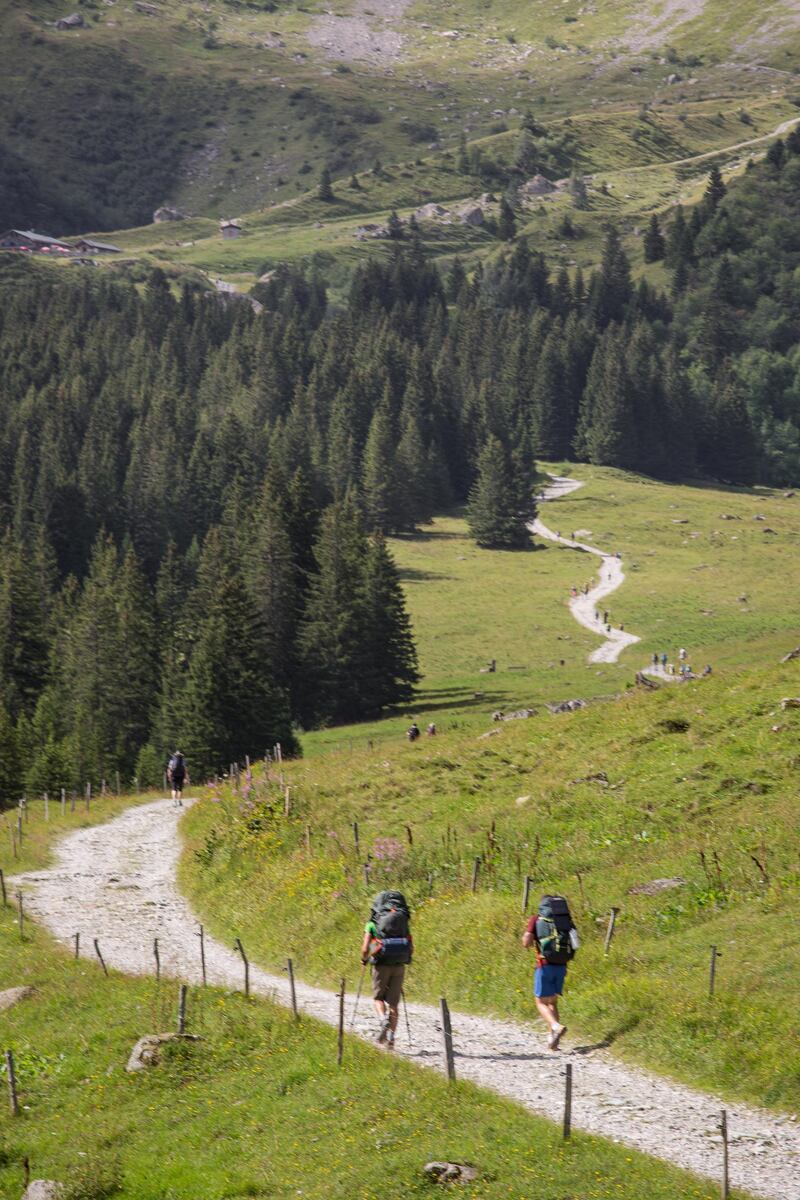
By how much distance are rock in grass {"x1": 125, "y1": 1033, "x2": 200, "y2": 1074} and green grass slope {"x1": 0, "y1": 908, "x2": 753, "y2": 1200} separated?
152mm

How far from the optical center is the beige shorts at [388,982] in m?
20.3

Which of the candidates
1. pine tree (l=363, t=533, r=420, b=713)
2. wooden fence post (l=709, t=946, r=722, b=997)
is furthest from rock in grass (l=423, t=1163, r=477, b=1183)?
pine tree (l=363, t=533, r=420, b=713)

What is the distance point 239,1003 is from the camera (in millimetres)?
22703

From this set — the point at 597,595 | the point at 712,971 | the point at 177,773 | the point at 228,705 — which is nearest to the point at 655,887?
the point at 712,971

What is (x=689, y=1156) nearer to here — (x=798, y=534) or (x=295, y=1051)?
(x=295, y=1051)

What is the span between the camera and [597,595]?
429ft

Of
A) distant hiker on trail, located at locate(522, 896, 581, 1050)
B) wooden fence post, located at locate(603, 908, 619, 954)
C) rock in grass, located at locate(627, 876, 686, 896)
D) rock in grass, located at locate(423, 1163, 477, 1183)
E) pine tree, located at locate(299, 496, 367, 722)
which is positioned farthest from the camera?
pine tree, located at locate(299, 496, 367, 722)

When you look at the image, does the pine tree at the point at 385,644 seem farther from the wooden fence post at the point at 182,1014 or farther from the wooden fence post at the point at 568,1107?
the wooden fence post at the point at 568,1107

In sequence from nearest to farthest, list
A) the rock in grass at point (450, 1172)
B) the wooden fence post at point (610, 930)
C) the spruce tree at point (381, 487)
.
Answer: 1. the rock in grass at point (450, 1172)
2. the wooden fence post at point (610, 930)
3. the spruce tree at point (381, 487)

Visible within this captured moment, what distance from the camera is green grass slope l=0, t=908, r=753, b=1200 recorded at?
15.6 metres

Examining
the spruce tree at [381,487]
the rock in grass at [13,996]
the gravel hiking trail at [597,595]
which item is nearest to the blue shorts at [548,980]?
the rock in grass at [13,996]

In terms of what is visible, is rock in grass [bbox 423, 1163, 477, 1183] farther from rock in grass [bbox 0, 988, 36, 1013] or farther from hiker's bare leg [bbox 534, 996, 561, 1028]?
rock in grass [bbox 0, 988, 36, 1013]

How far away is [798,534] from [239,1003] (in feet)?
483

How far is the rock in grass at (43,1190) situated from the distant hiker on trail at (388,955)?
4836 millimetres
